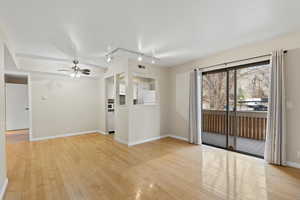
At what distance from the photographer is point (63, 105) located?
17.4ft

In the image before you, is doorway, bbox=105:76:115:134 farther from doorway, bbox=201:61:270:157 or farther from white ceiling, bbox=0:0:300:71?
doorway, bbox=201:61:270:157

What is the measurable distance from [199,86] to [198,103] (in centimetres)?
52

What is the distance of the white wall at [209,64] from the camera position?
275cm

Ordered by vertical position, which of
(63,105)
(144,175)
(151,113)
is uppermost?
(63,105)

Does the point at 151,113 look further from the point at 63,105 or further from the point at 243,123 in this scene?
the point at 63,105

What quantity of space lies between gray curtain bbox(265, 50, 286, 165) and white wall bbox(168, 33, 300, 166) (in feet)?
0.48

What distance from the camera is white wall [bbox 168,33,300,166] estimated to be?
2.75 metres

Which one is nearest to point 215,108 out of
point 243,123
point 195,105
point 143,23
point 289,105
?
point 195,105

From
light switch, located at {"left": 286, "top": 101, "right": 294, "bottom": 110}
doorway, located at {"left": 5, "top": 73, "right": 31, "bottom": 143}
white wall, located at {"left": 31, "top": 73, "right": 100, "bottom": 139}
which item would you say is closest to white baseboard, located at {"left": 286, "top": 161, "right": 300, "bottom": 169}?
light switch, located at {"left": 286, "top": 101, "right": 294, "bottom": 110}

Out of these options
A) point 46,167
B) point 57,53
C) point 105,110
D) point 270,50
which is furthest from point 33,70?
point 270,50

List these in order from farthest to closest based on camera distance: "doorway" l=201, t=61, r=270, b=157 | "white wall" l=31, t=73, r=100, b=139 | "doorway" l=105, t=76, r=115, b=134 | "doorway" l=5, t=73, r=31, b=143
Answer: "doorway" l=5, t=73, r=31, b=143 < "doorway" l=105, t=76, r=115, b=134 < "white wall" l=31, t=73, r=100, b=139 < "doorway" l=201, t=61, r=270, b=157

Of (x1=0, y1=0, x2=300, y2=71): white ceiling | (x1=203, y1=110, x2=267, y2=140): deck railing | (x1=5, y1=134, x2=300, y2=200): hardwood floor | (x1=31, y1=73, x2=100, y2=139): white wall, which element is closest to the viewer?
(x1=0, y1=0, x2=300, y2=71): white ceiling

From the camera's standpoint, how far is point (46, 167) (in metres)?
2.86

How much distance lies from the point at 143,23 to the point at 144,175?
8.65 feet
